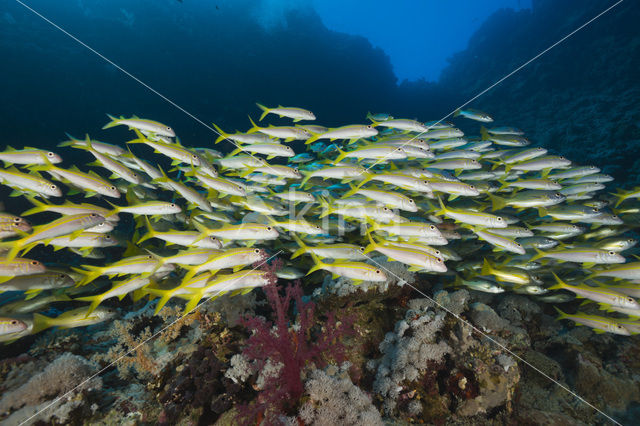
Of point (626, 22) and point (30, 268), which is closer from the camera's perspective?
point (30, 268)

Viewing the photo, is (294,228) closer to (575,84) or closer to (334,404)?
(334,404)

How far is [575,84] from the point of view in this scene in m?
24.6

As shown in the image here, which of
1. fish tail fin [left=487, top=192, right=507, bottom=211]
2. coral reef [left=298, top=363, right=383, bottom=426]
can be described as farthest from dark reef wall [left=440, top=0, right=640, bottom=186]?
coral reef [left=298, top=363, right=383, bottom=426]

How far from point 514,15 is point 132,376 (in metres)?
63.8

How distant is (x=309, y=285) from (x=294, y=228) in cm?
256

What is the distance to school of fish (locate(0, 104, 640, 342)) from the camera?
3.15m

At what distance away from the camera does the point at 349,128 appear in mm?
4969

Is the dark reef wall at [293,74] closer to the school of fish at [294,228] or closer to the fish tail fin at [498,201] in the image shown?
the school of fish at [294,228]

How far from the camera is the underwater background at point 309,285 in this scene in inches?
120

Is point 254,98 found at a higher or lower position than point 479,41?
lower

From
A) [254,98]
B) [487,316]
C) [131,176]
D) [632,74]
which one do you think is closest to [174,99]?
[254,98]

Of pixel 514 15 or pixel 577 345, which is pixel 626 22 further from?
pixel 577 345

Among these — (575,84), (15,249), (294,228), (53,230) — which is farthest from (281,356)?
(575,84)

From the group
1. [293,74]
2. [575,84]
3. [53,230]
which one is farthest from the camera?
[293,74]
